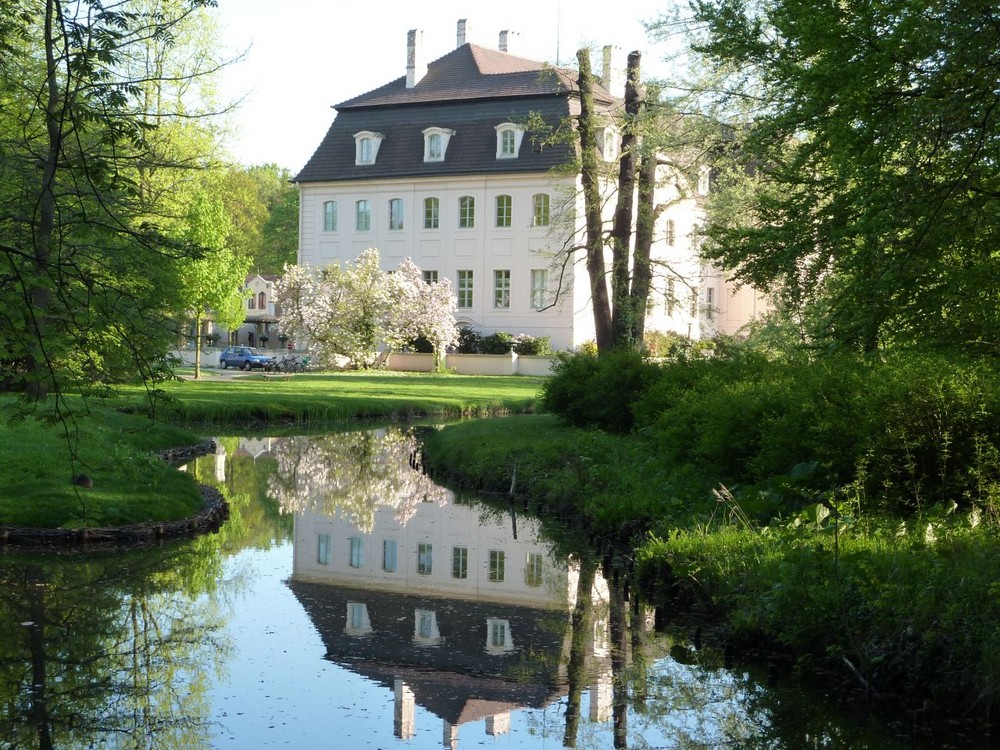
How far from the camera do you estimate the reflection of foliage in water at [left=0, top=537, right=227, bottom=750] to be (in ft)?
22.2

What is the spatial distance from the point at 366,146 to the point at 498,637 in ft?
149

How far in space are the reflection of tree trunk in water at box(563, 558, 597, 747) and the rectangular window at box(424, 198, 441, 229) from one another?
40451 mm

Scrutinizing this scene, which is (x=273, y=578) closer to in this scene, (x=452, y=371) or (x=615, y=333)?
(x=615, y=333)

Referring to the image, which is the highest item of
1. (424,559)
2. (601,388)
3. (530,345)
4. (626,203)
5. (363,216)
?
(363,216)

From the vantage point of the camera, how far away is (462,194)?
5072 centimetres

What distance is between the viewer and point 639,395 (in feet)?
59.0

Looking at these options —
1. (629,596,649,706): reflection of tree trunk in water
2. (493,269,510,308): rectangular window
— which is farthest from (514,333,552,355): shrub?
(629,596,649,706): reflection of tree trunk in water

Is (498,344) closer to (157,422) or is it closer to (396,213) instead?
(396,213)

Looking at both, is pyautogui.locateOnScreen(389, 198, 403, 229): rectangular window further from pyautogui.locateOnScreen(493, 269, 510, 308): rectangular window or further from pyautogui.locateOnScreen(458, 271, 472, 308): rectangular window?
pyautogui.locateOnScreen(493, 269, 510, 308): rectangular window

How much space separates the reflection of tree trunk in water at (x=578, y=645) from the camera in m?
7.14

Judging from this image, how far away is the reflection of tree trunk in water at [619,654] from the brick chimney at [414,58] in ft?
144

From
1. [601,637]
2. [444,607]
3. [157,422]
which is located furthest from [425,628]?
[157,422]

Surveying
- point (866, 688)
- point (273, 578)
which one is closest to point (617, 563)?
point (273, 578)

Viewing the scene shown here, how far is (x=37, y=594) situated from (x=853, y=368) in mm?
7463
